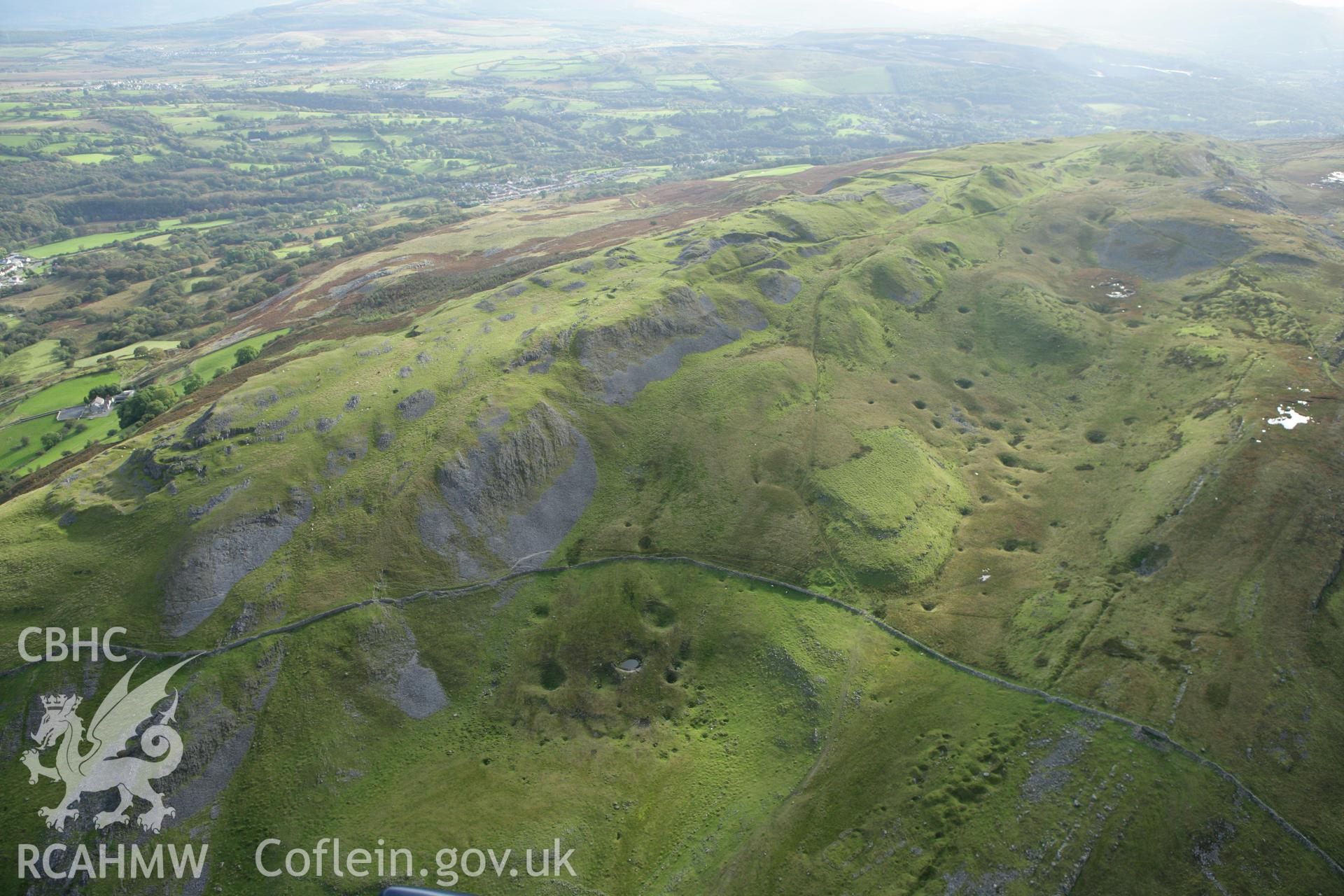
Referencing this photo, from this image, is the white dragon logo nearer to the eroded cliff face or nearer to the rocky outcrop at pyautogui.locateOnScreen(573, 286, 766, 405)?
the eroded cliff face

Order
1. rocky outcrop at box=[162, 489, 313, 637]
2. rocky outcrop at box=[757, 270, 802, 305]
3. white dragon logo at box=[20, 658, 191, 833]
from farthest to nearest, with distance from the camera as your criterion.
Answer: rocky outcrop at box=[757, 270, 802, 305] < rocky outcrop at box=[162, 489, 313, 637] < white dragon logo at box=[20, 658, 191, 833]

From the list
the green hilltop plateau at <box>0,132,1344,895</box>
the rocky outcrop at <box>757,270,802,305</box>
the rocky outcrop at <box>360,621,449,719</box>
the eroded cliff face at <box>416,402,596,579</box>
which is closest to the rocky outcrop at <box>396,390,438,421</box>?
the green hilltop plateau at <box>0,132,1344,895</box>

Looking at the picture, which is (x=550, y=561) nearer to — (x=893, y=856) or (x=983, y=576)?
(x=893, y=856)

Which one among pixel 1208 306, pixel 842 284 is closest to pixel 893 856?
A: pixel 842 284

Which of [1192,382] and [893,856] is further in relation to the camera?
[1192,382]

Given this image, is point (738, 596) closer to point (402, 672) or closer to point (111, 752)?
point (402, 672)

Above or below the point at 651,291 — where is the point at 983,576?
below
